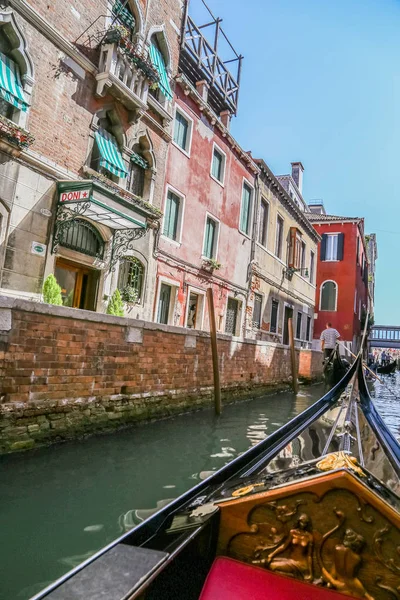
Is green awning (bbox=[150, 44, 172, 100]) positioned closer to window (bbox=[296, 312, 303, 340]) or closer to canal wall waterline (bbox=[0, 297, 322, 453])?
canal wall waterline (bbox=[0, 297, 322, 453])

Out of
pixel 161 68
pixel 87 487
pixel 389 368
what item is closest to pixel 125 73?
pixel 161 68

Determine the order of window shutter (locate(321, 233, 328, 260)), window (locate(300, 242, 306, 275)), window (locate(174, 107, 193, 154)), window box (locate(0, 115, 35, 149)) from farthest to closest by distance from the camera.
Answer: window shutter (locate(321, 233, 328, 260)) < window (locate(300, 242, 306, 275)) < window (locate(174, 107, 193, 154)) < window box (locate(0, 115, 35, 149))

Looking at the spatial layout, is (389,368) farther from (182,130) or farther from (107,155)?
(107,155)

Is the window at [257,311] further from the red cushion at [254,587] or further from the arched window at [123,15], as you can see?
the red cushion at [254,587]

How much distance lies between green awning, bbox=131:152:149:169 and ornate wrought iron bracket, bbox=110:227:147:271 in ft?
4.53

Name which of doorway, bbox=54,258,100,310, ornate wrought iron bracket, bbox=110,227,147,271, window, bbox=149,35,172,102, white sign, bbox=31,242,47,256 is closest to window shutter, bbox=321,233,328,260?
window, bbox=149,35,172,102

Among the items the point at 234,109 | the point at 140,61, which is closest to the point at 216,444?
the point at 140,61

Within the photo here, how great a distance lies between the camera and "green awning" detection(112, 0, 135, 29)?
655cm

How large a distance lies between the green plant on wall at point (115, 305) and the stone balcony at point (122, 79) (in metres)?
3.13

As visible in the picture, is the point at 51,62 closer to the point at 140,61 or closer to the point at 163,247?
the point at 140,61

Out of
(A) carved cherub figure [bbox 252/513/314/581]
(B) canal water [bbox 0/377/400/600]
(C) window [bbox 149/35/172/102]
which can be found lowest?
(B) canal water [bbox 0/377/400/600]

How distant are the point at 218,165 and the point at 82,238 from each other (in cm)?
478

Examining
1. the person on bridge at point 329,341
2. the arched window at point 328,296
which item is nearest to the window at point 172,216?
the person on bridge at point 329,341

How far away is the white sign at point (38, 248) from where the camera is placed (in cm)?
535
